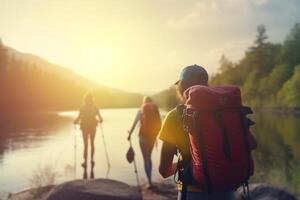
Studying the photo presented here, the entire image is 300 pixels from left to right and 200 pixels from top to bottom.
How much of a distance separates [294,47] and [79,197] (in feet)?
314

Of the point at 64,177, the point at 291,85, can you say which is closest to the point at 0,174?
the point at 64,177

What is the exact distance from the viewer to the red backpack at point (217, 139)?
12.3 ft

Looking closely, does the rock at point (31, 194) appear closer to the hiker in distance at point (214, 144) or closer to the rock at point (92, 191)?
the rock at point (92, 191)

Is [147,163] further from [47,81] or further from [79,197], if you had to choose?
[47,81]

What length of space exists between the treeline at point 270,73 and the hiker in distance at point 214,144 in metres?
85.4

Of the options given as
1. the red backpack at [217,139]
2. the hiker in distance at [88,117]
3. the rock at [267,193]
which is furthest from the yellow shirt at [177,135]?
the hiker in distance at [88,117]

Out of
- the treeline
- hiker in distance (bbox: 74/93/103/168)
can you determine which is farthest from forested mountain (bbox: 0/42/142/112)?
hiker in distance (bbox: 74/93/103/168)

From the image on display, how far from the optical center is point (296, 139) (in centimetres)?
3306

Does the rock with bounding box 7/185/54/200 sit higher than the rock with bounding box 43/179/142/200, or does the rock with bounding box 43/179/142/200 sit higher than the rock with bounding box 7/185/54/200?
the rock with bounding box 43/179/142/200

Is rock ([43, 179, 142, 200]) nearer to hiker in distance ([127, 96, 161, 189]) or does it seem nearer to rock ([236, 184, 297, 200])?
rock ([236, 184, 297, 200])

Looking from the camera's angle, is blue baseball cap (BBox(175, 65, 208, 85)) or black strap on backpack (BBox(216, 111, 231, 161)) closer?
black strap on backpack (BBox(216, 111, 231, 161))

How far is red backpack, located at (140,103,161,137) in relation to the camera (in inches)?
475

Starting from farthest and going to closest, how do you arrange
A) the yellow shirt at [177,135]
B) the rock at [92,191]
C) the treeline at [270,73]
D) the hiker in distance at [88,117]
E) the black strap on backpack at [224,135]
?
1. the treeline at [270,73]
2. the hiker in distance at [88,117]
3. the rock at [92,191]
4. the yellow shirt at [177,135]
5. the black strap on backpack at [224,135]

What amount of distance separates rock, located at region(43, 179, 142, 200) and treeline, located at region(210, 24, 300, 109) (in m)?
80.5
